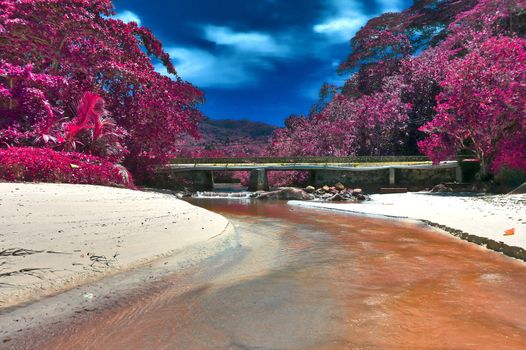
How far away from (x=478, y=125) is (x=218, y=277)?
15.9 m

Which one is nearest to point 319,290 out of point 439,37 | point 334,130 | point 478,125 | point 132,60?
point 132,60

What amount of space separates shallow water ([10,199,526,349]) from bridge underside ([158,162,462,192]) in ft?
54.3

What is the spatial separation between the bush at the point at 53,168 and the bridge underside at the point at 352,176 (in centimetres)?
1413

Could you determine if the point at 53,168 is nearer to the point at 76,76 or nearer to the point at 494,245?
the point at 76,76

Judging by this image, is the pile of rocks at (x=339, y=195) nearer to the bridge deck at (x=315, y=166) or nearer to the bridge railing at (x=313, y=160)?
the bridge deck at (x=315, y=166)

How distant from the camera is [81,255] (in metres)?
3.90

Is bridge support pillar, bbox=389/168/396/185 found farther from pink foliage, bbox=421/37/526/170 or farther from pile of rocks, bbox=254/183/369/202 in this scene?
pink foliage, bbox=421/37/526/170

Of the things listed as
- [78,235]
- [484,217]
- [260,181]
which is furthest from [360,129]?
[78,235]

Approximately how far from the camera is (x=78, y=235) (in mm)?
4391

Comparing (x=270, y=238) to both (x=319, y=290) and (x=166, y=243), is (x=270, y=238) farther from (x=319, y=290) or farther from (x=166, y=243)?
(x=319, y=290)

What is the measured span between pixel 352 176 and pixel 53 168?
60.7ft

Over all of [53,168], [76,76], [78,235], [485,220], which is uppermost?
[76,76]

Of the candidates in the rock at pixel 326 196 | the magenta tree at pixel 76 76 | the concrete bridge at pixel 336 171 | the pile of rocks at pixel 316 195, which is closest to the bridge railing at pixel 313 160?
the concrete bridge at pixel 336 171

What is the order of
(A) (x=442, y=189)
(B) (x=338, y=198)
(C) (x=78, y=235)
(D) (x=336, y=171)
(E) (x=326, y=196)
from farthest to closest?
(D) (x=336, y=171)
(E) (x=326, y=196)
(B) (x=338, y=198)
(A) (x=442, y=189)
(C) (x=78, y=235)
